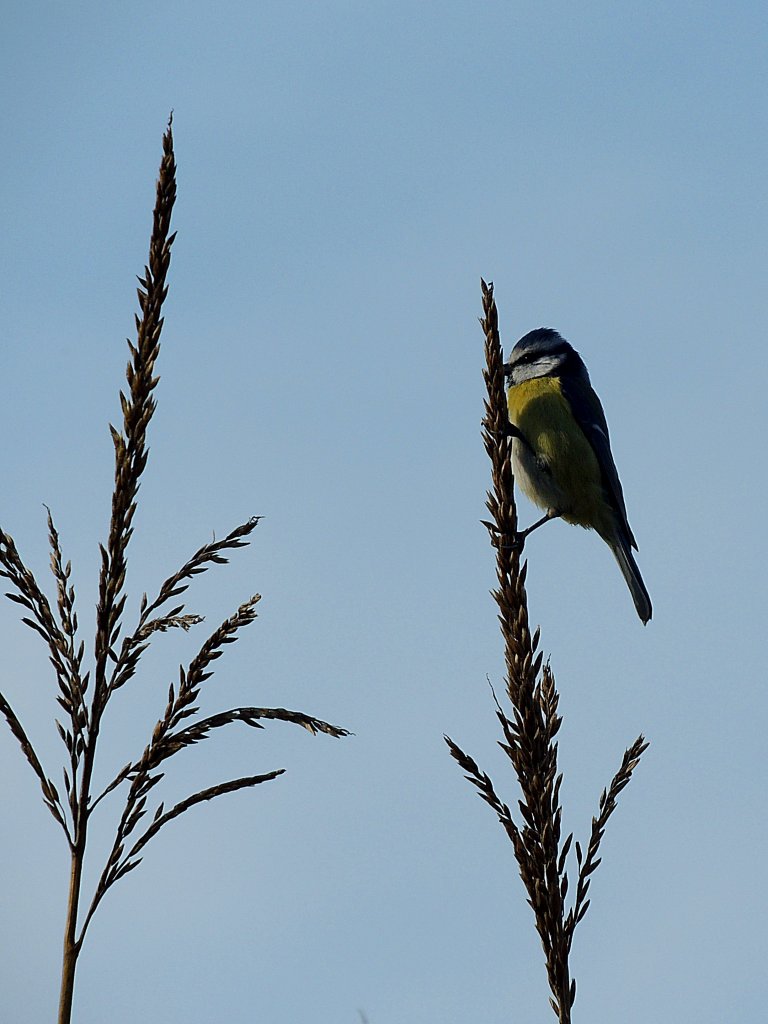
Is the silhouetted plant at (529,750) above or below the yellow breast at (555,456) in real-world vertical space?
below

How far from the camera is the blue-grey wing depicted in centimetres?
705

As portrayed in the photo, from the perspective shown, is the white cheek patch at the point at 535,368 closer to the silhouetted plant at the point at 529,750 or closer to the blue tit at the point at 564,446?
the blue tit at the point at 564,446

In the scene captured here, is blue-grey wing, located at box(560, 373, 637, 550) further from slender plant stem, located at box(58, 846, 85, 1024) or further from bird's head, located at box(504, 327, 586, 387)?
slender plant stem, located at box(58, 846, 85, 1024)

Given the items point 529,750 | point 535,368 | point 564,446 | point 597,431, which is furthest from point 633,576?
point 529,750

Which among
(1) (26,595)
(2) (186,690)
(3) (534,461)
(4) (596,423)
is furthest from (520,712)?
(4) (596,423)

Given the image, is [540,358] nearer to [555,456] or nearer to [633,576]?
[555,456]

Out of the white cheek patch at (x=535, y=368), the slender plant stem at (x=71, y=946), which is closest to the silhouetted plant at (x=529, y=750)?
the slender plant stem at (x=71, y=946)

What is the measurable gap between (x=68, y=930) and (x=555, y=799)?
92 cm

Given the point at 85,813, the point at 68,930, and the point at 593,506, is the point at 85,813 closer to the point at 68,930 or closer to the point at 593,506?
the point at 68,930

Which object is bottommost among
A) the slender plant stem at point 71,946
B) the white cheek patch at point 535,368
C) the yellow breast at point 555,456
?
the slender plant stem at point 71,946

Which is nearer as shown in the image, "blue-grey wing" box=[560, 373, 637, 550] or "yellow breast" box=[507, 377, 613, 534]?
"yellow breast" box=[507, 377, 613, 534]

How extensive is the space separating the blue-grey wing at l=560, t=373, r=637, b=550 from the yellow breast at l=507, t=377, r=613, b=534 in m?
0.07

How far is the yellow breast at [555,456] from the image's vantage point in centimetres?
670

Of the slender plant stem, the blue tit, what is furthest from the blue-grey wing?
the slender plant stem
